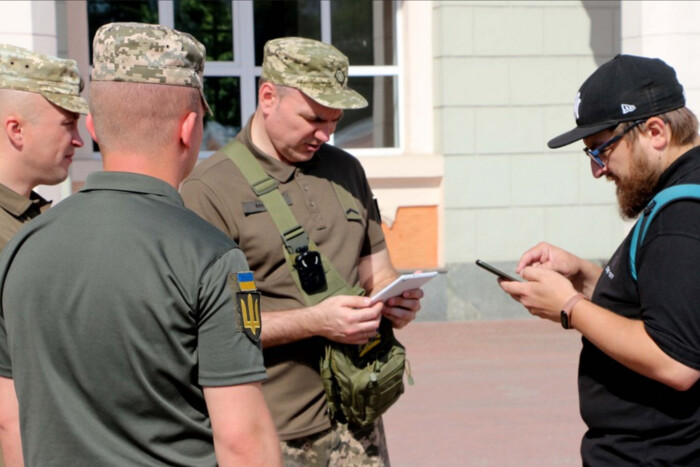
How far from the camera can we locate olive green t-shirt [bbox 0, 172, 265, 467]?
2.01 m

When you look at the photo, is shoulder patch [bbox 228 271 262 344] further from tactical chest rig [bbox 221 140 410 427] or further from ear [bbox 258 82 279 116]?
ear [bbox 258 82 279 116]

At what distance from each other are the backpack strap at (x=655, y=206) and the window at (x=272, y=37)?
24.7 ft

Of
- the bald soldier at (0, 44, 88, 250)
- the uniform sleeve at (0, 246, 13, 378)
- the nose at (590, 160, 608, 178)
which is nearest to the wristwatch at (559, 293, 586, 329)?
the nose at (590, 160, 608, 178)

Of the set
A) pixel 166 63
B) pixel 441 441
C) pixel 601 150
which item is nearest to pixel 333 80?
pixel 601 150

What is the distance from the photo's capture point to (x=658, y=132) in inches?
109

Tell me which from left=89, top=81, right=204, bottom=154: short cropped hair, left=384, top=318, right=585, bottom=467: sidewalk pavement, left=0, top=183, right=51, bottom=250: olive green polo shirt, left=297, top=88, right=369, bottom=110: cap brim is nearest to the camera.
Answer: left=89, top=81, right=204, bottom=154: short cropped hair

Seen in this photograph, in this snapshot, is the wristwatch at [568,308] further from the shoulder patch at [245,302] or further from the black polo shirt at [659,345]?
the shoulder patch at [245,302]

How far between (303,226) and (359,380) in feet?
1.61

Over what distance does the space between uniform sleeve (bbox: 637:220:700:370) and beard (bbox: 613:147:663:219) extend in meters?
0.23

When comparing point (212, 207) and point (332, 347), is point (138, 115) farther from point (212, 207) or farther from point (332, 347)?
point (332, 347)

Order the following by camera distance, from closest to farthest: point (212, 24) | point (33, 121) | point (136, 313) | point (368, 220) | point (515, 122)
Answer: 1. point (136, 313)
2. point (33, 121)
3. point (368, 220)
4. point (515, 122)
5. point (212, 24)

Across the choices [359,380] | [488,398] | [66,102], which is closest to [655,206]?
[359,380]

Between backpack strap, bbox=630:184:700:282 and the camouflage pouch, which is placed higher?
backpack strap, bbox=630:184:700:282

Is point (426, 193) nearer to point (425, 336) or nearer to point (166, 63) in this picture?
point (425, 336)
